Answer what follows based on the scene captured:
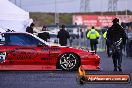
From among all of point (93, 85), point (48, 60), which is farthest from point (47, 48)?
point (93, 85)

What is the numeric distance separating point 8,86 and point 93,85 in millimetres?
1833

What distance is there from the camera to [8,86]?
1202cm

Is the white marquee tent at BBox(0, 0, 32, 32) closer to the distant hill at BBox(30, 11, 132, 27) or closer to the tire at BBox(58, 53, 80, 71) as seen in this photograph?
the tire at BBox(58, 53, 80, 71)

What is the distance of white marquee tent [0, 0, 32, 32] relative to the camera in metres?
24.8

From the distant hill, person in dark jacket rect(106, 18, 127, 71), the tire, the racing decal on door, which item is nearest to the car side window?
the racing decal on door

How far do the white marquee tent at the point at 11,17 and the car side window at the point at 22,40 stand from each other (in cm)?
726

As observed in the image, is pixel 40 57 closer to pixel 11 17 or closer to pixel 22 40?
pixel 22 40

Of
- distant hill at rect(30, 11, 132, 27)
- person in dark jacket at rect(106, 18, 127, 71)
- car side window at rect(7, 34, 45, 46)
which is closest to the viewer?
person in dark jacket at rect(106, 18, 127, 71)

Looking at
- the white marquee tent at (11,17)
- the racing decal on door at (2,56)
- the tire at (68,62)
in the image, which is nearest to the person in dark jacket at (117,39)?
the tire at (68,62)

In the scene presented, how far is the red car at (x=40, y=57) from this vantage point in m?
17.0

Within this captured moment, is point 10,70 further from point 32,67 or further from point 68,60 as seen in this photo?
point 68,60

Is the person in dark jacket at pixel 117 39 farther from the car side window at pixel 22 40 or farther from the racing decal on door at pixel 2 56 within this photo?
the racing decal on door at pixel 2 56

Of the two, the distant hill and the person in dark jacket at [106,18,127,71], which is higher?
the distant hill

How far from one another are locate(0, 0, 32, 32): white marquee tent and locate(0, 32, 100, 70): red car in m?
7.60
